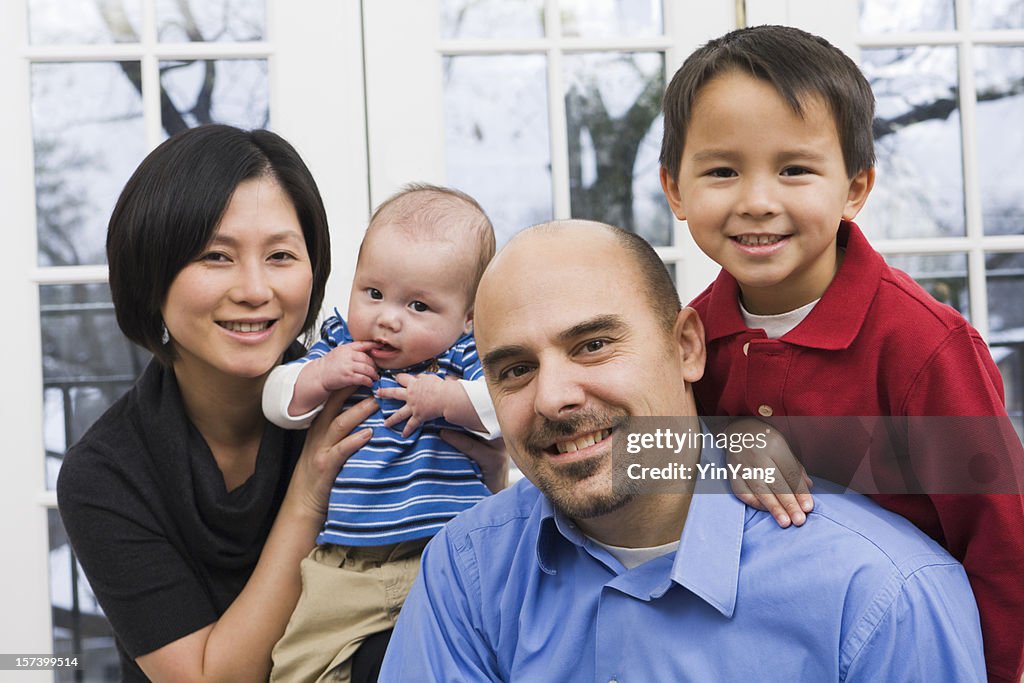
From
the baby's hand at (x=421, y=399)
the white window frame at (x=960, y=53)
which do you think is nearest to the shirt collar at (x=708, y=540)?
the baby's hand at (x=421, y=399)

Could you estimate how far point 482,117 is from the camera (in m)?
2.67

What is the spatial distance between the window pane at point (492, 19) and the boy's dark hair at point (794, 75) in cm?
110

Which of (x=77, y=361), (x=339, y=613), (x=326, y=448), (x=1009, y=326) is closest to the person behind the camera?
(x=339, y=613)

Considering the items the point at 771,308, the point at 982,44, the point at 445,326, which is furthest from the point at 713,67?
the point at 982,44

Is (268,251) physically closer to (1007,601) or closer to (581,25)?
(581,25)

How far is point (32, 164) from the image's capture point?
8.43ft

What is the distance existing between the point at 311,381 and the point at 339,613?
0.40 metres

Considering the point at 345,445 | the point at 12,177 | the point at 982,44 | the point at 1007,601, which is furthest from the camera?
the point at 982,44

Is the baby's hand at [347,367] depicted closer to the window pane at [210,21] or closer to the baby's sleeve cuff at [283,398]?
the baby's sleeve cuff at [283,398]

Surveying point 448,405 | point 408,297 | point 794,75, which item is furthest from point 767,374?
point 408,297

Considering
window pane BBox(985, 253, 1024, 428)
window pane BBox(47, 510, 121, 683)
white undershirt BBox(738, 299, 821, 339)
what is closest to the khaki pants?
white undershirt BBox(738, 299, 821, 339)

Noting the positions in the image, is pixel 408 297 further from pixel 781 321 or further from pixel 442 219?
pixel 781 321

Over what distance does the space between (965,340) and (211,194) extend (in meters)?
1.26

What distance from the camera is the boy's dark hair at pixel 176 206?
6.23ft
